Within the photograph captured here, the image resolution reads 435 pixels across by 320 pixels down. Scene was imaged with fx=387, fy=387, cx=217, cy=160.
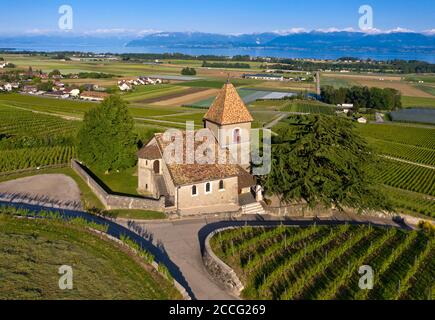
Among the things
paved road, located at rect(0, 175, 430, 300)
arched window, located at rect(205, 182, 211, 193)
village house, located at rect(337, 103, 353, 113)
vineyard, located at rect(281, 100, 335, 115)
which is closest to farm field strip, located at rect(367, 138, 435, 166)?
vineyard, located at rect(281, 100, 335, 115)

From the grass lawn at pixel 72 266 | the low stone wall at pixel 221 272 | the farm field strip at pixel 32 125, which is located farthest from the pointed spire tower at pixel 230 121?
the farm field strip at pixel 32 125

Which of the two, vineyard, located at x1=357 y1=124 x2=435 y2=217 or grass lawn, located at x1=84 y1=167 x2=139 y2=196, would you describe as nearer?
grass lawn, located at x1=84 y1=167 x2=139 y2=196

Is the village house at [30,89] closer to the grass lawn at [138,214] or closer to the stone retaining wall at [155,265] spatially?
the grass lawn at [138,214]

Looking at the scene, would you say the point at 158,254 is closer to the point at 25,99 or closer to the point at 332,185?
the point at 332,185

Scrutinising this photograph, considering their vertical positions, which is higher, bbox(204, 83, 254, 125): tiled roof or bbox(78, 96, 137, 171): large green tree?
bbox(204, 83, 254, 125): tiled roof

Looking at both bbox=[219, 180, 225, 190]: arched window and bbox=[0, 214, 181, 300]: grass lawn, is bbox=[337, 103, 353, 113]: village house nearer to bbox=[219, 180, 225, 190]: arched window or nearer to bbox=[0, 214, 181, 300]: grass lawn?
bbox=[219, 180, 225, 190]: arched window
